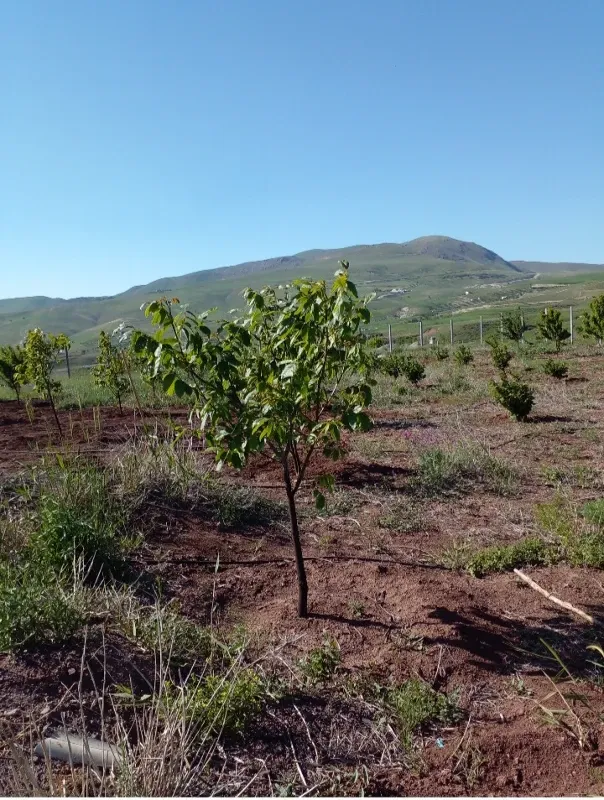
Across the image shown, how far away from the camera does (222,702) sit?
279 centimetres

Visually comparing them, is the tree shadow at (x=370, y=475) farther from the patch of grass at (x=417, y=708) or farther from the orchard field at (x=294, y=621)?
the patch of grass at (x=417, y=708)

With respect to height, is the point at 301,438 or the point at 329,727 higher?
the point at 301,438

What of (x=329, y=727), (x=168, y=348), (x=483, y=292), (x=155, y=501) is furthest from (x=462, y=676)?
(x=483, y=292)

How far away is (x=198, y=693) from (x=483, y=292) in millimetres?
123908

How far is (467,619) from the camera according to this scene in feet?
12.7

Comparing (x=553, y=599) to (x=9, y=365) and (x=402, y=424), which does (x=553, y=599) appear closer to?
(x=402, y=424)

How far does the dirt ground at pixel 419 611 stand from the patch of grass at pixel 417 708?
0.07 m

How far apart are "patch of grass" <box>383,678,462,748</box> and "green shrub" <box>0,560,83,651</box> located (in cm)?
162

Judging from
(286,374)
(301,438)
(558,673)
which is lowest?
(558,673)

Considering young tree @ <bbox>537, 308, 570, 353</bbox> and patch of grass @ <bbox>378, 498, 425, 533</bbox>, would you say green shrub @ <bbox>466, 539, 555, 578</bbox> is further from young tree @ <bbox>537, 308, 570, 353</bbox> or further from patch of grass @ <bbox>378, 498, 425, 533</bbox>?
young tree @ <bbox>537, 308, 570, 353</bbox>

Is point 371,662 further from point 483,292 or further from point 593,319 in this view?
point 483,292

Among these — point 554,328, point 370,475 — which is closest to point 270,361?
point 370,475

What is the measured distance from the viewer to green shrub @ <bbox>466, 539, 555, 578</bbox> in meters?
4.72

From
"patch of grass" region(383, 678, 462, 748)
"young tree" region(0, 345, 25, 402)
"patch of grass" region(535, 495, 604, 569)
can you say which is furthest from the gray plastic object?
"young tree" region(0, 345, 25, 402)
